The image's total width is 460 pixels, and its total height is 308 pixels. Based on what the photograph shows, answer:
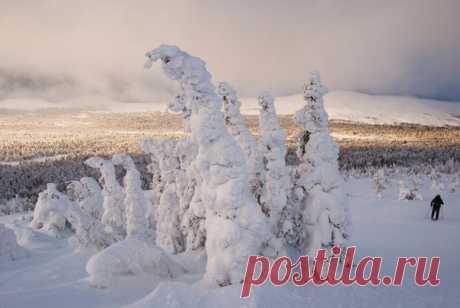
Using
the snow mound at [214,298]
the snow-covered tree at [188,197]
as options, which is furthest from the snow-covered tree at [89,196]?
the snow mound at [214,298]

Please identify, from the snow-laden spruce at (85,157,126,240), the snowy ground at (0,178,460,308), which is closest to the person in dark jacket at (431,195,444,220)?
the snowy ground at (0,178,460,308)

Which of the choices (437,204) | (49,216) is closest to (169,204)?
(49,216)

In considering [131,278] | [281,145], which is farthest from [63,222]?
[281,145]

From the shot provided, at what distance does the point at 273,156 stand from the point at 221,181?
2807mm

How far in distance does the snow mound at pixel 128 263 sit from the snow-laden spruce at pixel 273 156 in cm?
350

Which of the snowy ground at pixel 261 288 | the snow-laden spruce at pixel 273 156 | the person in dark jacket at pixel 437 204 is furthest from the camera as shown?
the person in dark jacket at pixel 437 204

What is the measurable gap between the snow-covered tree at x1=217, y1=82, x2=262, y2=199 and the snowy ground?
3.57m

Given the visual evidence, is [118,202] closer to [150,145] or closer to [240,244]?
[150,145]

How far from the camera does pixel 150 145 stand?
18234 mm

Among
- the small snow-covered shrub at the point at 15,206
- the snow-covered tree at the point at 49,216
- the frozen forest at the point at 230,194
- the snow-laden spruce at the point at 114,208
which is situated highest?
the frozen forest at the point at 230,194

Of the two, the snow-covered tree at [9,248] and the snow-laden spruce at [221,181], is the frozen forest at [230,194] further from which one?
the snow-covered tree at [9,248]

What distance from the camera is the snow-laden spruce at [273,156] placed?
37.1ft

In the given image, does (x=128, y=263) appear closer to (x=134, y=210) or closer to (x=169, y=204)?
(x=169, y=204)

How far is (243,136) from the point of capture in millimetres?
12125
